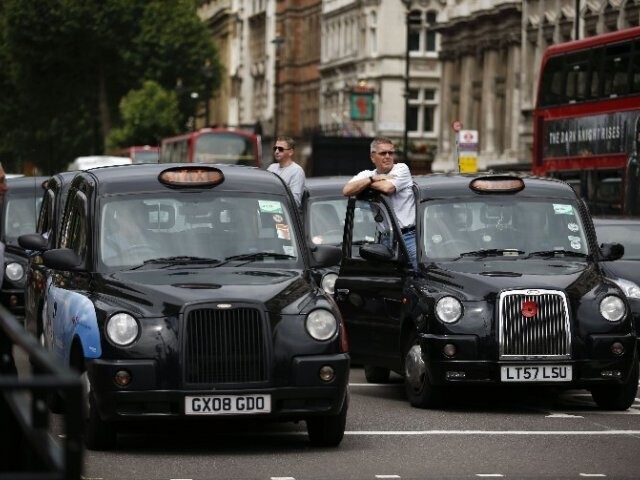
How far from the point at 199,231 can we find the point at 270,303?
1.35 m

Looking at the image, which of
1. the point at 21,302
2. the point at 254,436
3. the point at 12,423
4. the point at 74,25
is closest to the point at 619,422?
the point at 254,436

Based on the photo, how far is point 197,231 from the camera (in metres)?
13.1

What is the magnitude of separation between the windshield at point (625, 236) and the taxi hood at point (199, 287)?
30.1 feet

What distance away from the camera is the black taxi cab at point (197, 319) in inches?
463

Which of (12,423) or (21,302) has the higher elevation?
(12,423)

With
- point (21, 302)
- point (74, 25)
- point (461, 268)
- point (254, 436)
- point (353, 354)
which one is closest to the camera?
point (254, 436)

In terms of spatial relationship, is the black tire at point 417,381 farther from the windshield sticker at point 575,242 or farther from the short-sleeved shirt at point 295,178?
the short-sleeved shirt at point 295,178

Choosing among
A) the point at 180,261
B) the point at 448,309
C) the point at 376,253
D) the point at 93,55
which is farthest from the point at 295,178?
the point at 93,55

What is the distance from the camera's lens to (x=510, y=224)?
15766 mm

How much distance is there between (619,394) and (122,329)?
15.4 feet

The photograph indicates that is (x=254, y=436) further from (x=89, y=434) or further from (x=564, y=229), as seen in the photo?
(x=564, y=229)

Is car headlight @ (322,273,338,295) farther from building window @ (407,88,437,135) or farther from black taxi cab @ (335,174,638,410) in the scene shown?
building window @ (407,88,437,135)

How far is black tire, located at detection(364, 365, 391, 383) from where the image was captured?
687 inches

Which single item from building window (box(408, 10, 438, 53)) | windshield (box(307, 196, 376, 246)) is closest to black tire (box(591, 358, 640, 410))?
windshield (box(307, 196, 376, 246))
